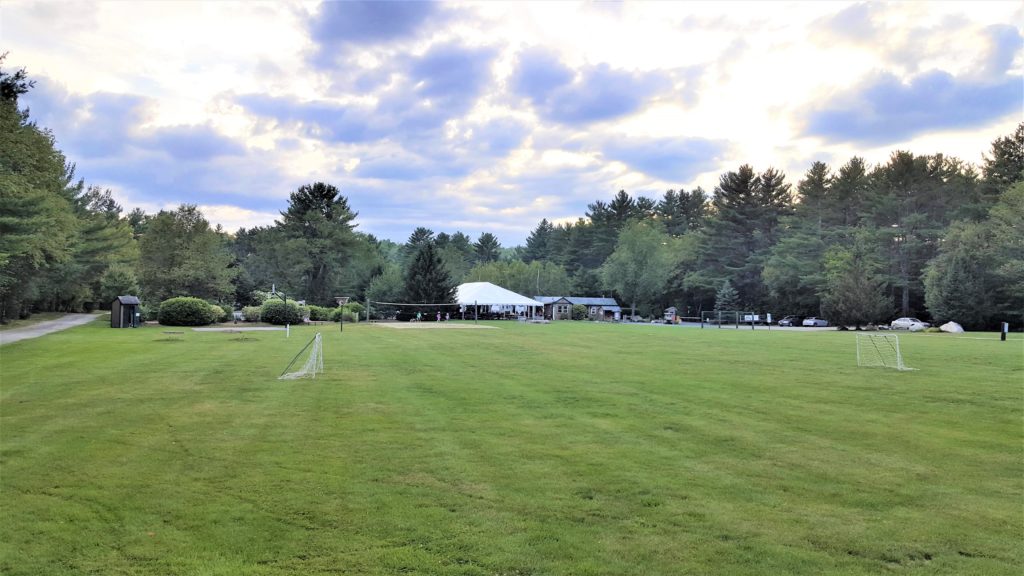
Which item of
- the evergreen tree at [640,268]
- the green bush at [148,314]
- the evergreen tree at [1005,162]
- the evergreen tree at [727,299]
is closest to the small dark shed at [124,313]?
the green bush at [148,314]

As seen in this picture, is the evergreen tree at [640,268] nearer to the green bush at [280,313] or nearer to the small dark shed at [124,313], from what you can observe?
the green bush at [280,313]

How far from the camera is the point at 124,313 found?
117 ft

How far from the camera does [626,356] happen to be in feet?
64.4

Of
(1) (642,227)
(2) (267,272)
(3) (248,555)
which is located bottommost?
(3) (248,555)

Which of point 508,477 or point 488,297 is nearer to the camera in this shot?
point 508,477

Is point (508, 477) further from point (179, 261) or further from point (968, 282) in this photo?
point (968, 282)

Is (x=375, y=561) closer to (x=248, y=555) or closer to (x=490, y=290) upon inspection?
(x=248, y=555)

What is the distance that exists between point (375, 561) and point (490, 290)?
2225 inches

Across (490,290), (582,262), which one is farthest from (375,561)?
(582,262)

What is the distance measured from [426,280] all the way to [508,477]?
5071cm

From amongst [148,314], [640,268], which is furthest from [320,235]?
[640,268]

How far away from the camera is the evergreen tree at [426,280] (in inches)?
2205

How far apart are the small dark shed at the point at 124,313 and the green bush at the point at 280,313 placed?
7.90m

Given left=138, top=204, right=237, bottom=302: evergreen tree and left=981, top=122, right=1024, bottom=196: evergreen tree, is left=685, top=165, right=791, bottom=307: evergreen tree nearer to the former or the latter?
left=981, top=122, right=1024, bottom=196: evergreen tree
